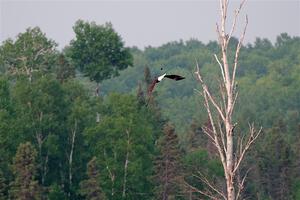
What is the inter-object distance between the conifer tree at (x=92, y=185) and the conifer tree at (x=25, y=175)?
351 centimetres

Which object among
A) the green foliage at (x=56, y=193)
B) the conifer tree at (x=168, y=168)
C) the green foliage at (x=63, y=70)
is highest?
the green foliage at (x=63, y=70)

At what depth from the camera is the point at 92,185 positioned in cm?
7756

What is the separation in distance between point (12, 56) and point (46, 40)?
3.14 meters

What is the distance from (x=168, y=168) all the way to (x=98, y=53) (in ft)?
78.3

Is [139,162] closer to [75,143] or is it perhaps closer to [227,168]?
[75,143]

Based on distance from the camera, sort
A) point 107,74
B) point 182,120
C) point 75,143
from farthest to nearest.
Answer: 1. point 182,120
2. point 107,74
3. point 75,143

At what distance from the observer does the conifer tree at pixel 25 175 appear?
7125 centimetres

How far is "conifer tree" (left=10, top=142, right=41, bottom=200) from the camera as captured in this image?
71.2 m

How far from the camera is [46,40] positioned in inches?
4003

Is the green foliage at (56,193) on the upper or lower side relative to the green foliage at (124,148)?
lower

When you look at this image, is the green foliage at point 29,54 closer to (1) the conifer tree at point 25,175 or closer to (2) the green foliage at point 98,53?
(2) the green foliage at point 98,53

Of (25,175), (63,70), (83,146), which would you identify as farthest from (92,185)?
(63,70)

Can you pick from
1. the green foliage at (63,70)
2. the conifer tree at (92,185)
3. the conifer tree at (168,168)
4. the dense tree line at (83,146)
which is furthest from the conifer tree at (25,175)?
the green foliage at (63,70)

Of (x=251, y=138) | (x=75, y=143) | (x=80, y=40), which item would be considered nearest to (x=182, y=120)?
(x=80, y=40)
